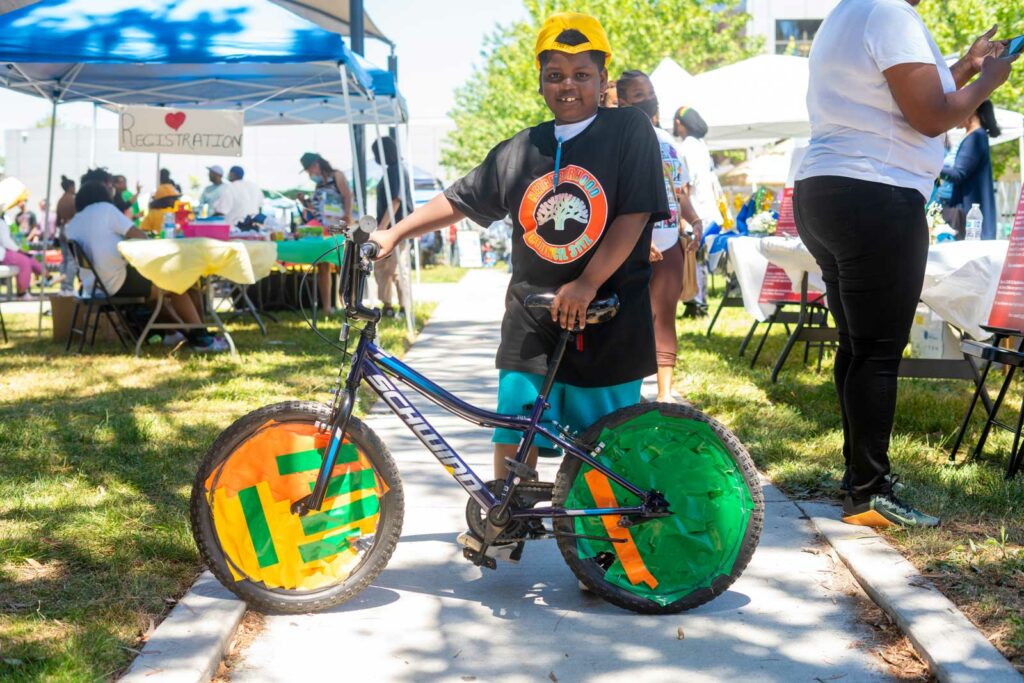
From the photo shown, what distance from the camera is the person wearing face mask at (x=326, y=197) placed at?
537 inches

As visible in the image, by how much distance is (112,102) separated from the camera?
14.1m

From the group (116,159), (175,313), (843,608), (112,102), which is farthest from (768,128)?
(116,159)

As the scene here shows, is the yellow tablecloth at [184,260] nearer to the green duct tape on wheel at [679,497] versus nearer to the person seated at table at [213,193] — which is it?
the person seated at table at [213,193]

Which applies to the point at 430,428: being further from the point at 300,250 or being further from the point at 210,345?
the point at 300,250

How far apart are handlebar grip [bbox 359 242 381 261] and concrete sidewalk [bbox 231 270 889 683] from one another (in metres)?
1.10

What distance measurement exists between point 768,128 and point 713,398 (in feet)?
33.7

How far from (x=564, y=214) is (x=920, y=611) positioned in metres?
1.57

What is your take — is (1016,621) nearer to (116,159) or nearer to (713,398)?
(713,398)

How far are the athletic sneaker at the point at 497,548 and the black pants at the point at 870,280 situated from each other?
4.85ft

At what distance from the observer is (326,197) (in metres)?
13.9

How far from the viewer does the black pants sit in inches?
170

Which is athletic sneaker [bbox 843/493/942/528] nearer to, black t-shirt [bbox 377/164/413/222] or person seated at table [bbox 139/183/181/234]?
black t-shirt [bbox 377/164/413/222]

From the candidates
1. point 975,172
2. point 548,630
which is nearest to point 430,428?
point 548,630

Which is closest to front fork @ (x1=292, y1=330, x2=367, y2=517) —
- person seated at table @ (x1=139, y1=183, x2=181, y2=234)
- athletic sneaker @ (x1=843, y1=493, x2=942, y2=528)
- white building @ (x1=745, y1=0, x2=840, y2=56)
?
athletic sneaker @ (x1=843, y1=493, x2=942, y2=528)
